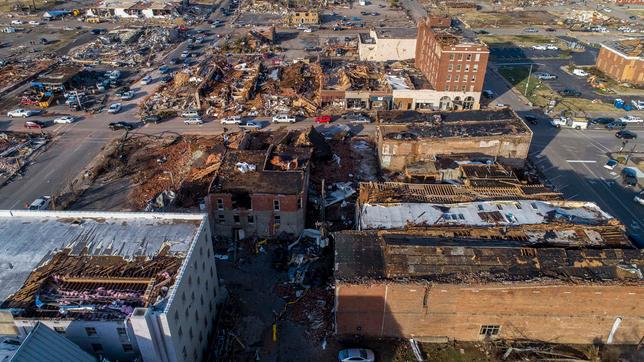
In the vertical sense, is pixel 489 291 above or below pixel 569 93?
above

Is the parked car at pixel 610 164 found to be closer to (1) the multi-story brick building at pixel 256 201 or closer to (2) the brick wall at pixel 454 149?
(2) the brick wall at pixel 454 149

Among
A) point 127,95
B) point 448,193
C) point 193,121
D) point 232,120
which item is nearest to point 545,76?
point 448,193

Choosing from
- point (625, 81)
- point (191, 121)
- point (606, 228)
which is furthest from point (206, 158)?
point (625, 81)

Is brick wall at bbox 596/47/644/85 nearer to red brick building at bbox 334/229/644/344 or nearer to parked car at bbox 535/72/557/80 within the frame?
parked car at bbox 535/72/557/80

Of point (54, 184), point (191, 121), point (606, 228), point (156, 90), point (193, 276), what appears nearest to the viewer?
point (193, 276)

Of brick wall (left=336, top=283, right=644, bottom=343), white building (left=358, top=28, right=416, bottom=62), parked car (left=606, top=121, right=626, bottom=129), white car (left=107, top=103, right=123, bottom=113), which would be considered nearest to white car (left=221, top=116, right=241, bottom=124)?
white car (left=107, top=103, right=123, bottom=113)

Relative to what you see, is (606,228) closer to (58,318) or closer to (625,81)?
(58,318)

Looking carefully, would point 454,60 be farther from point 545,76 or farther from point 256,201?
point 256,201
